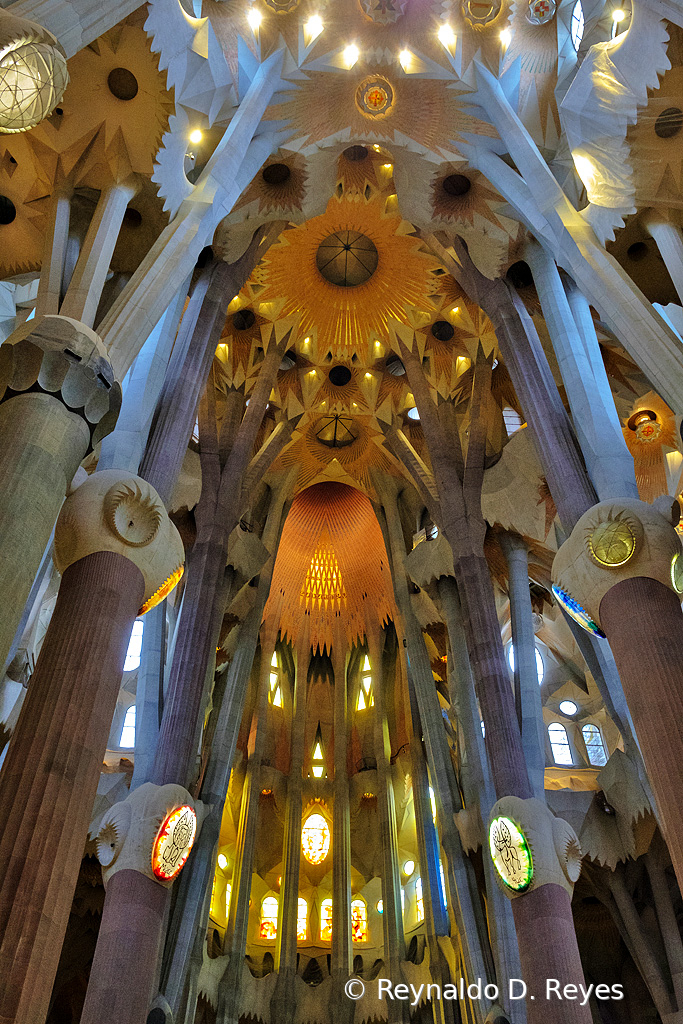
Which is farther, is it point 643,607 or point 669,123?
point 669,123

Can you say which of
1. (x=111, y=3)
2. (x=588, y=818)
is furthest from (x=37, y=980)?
(x=588, y=818)

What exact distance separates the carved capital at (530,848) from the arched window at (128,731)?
29.1ft

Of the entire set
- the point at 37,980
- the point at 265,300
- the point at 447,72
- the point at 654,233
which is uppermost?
the point at 265,300

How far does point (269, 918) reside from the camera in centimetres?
2062

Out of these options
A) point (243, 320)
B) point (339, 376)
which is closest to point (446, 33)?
point (243, 320)

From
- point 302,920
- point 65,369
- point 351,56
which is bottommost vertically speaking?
point 65,369

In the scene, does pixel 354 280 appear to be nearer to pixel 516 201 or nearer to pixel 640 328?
pixel 516 201

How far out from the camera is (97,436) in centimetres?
710

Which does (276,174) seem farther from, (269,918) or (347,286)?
(269,918)

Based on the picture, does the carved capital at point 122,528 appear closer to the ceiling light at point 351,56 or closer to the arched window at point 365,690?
the ceiling light at point 351,56

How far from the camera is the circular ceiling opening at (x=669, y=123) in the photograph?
973cm

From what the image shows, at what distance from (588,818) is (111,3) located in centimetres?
1643

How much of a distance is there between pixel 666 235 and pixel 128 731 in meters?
14.3

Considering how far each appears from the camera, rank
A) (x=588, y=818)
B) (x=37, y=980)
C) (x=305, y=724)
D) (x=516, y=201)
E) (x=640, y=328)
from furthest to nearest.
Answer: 1. (x=305, y=724)
2. (x=588, y=818)
3. (x=516, y=201)
4. (x=640, y=328)
5. (x=37, y=980)
